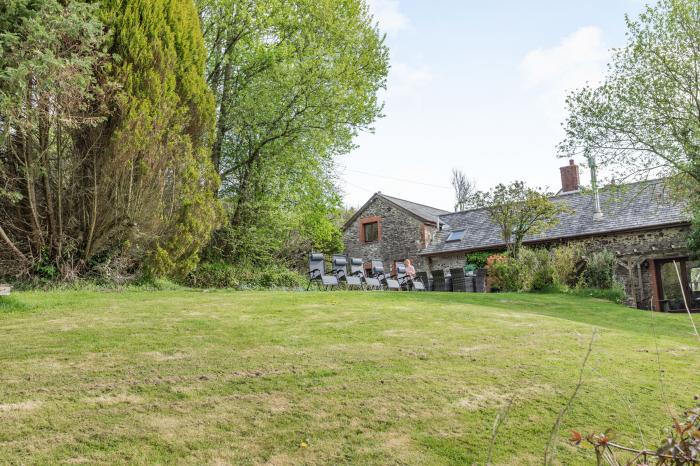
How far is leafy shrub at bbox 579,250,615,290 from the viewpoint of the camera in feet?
57.9

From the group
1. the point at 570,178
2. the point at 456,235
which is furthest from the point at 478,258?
the point at 570,178

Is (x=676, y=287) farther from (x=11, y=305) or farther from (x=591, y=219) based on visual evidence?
(x=11, y=305)

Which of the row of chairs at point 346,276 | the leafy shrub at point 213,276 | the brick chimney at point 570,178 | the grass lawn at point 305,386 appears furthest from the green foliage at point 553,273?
the brick chimney at point 570,178

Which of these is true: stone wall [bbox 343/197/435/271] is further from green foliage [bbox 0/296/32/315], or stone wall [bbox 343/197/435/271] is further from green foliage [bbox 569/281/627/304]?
green foliage [bbox 0/296/32/315]

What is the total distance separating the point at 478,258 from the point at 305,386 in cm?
2076

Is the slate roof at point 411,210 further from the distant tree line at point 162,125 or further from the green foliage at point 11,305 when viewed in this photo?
the green foliage at point 11,305

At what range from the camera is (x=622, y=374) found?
543 cm

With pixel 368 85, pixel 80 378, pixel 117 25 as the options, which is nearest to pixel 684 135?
pixel 368 85

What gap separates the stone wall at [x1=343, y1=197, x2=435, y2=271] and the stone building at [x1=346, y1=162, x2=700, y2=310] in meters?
0.05

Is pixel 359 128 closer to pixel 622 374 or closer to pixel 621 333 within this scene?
pixel 621 333

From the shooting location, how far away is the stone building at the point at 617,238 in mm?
20234

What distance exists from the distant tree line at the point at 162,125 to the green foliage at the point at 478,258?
9.77 meters

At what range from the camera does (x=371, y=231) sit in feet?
95.8

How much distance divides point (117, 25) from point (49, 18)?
2.39 meters
